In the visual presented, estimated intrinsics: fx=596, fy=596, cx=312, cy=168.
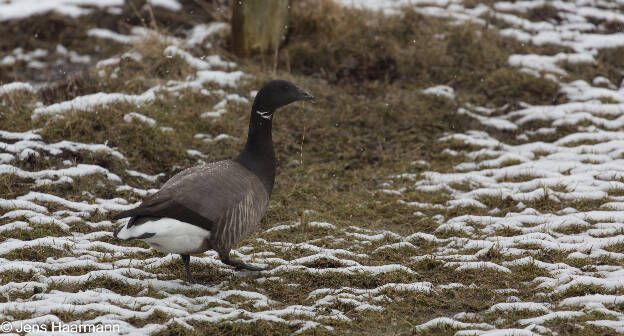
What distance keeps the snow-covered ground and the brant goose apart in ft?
→ 1.48

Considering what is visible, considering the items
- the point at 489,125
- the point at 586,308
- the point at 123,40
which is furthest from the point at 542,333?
the point at 123,40

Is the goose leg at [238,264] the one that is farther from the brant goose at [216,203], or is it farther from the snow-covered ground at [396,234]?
the snow-covered ground at [396,234]

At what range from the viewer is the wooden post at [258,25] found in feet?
34.5

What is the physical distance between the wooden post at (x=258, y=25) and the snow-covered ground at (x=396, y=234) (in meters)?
0.51

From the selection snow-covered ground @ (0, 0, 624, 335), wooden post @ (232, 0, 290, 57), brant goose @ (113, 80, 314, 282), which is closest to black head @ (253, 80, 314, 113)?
brant goose @ (113, 80, 314, 282)

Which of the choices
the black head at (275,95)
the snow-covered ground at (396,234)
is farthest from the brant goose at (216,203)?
the snow-covered ground at (396,234)

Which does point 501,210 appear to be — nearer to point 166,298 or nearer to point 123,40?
point 166,298

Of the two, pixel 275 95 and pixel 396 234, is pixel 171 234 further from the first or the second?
pixel 396 234

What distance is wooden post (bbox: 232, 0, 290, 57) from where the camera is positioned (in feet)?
34.5

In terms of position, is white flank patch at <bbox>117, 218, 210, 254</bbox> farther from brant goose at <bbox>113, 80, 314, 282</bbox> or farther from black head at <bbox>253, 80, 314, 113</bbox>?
black head at <bbox>253, 80, 314, 113</bbox>

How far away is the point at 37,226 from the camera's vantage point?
20.3 ft

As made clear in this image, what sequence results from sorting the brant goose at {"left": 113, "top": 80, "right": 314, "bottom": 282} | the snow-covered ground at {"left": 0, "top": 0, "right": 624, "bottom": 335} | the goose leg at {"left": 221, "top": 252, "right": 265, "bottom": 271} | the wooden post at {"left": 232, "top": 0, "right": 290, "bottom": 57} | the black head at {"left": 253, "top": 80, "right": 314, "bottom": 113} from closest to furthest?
1. the snow-covered ground at {"left": 0, "top": 0, "right": 624, "bottom": 335}
2. the brant goose at {"left": 113, "top": 80, "right": 314, "bottom": 282}
3. the goose leg at {"left": 221, "top": 252, "right": 265, "bottom": 271}
4. the black head at {"left": 253, "top": 80, "right": 314, "bottom": 113}
5. the wooden post at {"left": 232, "top": 0, "right": 290, "bottom": 57}

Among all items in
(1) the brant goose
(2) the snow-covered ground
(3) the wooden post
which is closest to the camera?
(2) the snow-covered ground

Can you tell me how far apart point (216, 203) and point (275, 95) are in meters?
1.45
